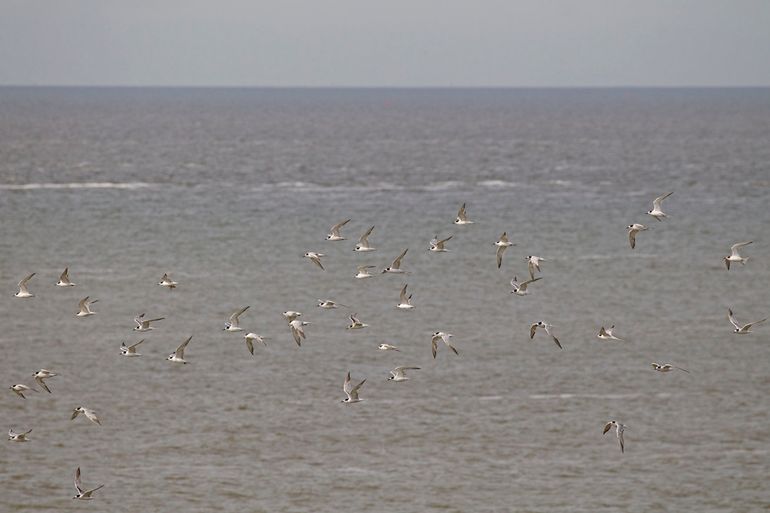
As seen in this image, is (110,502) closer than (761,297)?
Yes

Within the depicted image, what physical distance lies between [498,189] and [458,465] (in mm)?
119385

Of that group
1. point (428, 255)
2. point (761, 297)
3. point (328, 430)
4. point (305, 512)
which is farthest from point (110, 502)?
point (428, 255)

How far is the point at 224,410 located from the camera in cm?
6481

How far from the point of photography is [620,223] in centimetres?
13312

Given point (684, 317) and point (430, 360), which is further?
point (684, 317)

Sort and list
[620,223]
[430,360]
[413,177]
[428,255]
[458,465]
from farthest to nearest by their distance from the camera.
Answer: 1. [413,177]
2. [620,223]
3. [428,255]
4. [430,360]
5. [458,465]

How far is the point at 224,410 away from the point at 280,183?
120726 millimetres

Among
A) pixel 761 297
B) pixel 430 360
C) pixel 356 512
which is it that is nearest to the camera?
pixel 356 512

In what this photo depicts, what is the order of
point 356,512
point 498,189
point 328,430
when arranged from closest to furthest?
point 356,512
point 328,430
point 498,189

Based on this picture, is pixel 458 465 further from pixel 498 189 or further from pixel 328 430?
pixel 498 189

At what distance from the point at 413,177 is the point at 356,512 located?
477 feet

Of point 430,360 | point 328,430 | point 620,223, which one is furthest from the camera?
point 620,223

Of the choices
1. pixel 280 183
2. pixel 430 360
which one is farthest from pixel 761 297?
pixel 280 183

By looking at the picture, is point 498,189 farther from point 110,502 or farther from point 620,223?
point 110,502
